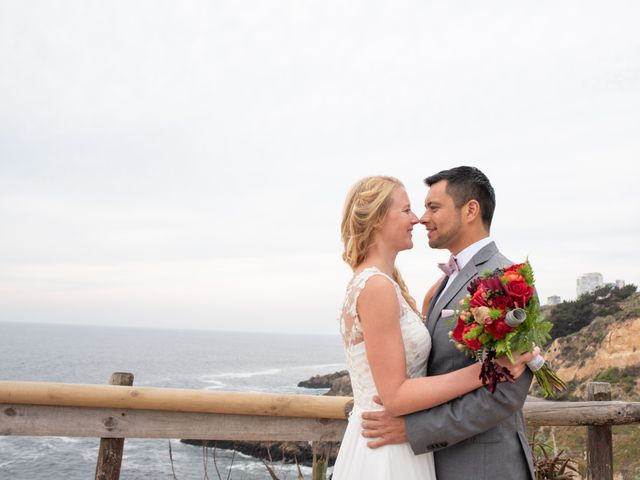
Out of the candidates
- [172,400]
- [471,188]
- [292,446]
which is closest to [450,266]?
[471,188]

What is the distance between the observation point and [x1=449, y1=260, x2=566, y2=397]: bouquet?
6.52 ft

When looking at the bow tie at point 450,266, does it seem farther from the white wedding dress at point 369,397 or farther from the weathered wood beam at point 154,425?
the weathered wood beam at point 154,425

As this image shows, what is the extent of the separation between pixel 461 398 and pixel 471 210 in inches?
34.8

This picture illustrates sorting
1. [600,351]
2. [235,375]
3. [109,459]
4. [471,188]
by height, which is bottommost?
[235,375]

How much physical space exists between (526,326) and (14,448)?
120ft

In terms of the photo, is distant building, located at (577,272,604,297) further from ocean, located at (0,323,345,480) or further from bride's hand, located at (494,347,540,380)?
bride's hand, located at (494,347,540,380)

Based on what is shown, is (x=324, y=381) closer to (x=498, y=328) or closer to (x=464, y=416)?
(x=464, y=416)

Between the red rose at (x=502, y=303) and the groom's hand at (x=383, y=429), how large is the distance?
0.73 metres

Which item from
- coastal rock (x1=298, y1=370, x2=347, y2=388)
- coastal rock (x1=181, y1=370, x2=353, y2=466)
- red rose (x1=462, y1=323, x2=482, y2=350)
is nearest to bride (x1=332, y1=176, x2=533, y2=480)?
red rose (x1=462, y1=323, x2=482, y2=350)

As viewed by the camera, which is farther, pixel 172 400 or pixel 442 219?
pixel 172 400

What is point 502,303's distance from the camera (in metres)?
1.99

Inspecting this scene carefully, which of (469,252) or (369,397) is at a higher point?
(469,252)

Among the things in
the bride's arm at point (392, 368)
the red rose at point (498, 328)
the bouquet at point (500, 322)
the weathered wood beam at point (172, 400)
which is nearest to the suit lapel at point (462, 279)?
the bride's arm at point (392, 368)

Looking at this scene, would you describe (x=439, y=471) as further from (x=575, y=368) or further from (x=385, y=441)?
(x=575, y=368)
